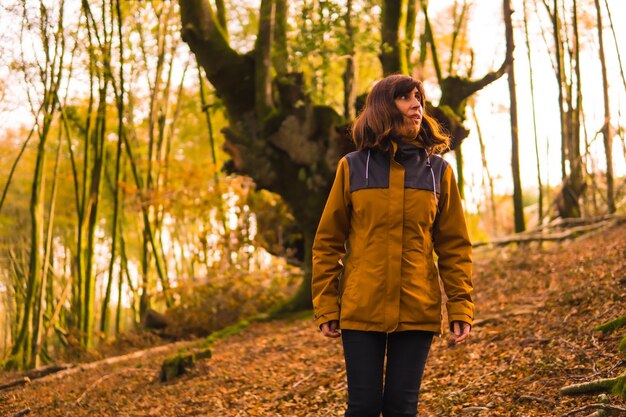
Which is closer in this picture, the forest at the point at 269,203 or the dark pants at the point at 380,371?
the dark pants at the point at 380,371

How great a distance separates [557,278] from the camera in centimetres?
623

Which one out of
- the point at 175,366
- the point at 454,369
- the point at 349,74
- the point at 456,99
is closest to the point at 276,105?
the point at 349,74

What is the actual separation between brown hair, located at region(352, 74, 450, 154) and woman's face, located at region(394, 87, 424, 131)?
0.01 metres

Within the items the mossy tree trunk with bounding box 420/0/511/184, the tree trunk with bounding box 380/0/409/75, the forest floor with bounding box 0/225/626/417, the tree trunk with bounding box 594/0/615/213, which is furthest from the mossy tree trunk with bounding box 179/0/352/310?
the tree trunk with bounding box 594/0/615/213

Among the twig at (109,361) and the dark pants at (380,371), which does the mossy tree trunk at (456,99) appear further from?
the dark pants at (380,371)

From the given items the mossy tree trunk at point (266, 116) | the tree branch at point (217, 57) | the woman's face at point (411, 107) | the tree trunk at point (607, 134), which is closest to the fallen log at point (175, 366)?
the mossy tree trunk at point (266, 116)

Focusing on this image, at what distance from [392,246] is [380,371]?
0.39 m

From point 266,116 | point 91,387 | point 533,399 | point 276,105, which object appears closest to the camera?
point 533,399

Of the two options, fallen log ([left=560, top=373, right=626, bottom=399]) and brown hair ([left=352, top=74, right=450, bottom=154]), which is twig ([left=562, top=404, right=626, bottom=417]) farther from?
brown hair ([left=352, top=74, right=450, bottom=154])

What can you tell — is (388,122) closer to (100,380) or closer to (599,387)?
Result: (599,387)

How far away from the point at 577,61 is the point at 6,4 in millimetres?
7070

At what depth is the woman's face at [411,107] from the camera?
230 centimetres

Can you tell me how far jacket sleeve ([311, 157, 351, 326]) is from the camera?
2.23 metres

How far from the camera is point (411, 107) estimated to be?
7.56 feet
